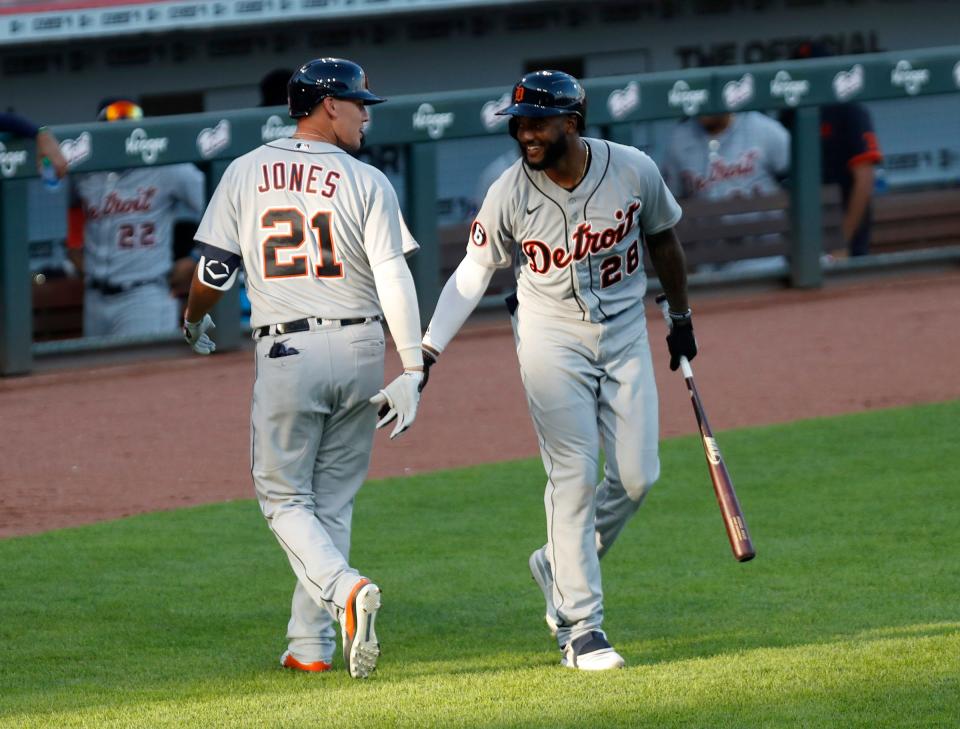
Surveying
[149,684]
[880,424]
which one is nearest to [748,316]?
[880,424]

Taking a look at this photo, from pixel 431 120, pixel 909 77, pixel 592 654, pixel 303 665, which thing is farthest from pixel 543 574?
pixel 909 77

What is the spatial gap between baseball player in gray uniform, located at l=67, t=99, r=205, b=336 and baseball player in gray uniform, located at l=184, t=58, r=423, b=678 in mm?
5900

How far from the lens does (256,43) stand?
1462 centimetres

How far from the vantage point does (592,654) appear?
4.78m

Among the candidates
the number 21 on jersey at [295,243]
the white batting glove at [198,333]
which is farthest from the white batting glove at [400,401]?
the white batting glove at [198,333]

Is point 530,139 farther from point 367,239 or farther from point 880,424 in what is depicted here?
point 880,424

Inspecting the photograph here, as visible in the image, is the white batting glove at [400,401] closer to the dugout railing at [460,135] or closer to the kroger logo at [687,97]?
the dugout railing at [460,135]

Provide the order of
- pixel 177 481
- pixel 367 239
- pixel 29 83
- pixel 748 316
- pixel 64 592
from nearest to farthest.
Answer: pixel 367 239 → pixel 64 592 → pixel 177 481 → pixel 748 316 → pixel 29 83

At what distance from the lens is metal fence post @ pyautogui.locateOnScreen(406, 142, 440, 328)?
37.7ft

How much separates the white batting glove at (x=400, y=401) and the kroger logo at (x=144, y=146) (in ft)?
20.4

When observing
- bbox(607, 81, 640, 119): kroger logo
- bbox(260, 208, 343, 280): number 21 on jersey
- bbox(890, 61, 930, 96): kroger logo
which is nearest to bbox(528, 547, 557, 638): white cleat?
bbox(260, 208, 343, 280): number 21 on jersey

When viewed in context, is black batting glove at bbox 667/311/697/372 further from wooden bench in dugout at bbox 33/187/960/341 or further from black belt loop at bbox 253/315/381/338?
wooden bench in dugout at bbox 33/187/960/341

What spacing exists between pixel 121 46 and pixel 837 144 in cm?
584

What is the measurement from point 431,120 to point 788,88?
8.49 feet
